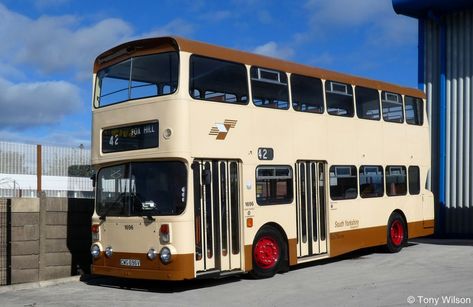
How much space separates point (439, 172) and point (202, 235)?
36.7 ft

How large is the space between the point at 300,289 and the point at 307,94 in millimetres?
4294

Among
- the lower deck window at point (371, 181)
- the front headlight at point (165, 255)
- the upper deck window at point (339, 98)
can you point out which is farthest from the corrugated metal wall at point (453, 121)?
the front headlight at point (165, 255)

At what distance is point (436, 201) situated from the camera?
1906 cm

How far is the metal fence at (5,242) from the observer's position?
1106cm

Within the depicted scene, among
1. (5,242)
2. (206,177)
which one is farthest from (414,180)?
(5,242)

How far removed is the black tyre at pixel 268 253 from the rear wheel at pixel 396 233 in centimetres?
417

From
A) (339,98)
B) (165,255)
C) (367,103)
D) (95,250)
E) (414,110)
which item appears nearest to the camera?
(165,255)

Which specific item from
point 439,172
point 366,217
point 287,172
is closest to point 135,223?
point 287,172

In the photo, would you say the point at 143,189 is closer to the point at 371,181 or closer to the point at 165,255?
the point at 165,255

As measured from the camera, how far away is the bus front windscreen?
10.0 m

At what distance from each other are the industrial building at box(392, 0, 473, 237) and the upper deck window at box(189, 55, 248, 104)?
9.47m

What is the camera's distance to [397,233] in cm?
1527

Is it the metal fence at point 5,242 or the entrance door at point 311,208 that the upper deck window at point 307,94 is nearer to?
the entrance door at point 311,208

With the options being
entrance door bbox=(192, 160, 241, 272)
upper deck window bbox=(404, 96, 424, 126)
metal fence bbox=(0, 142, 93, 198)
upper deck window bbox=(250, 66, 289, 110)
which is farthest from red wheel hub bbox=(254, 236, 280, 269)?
upper deck window bbox=(404, 96, 424, 126)
